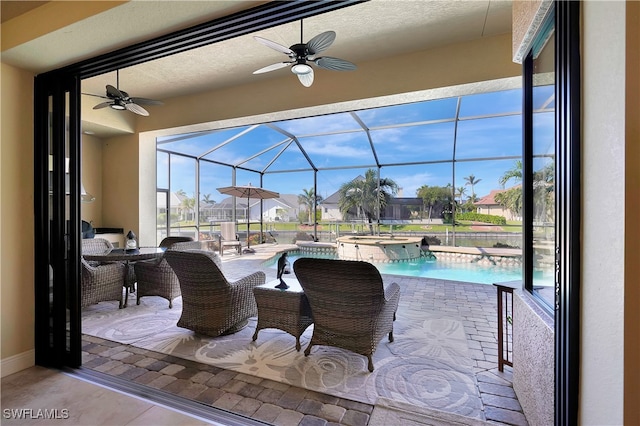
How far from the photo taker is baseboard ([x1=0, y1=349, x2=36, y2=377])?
7.59 ft

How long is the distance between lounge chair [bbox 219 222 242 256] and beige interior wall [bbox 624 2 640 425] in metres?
8.90

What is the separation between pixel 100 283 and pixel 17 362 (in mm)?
1403

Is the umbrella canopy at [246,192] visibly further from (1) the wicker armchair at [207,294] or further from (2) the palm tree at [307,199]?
(1) the wicker armchair at [207,294]

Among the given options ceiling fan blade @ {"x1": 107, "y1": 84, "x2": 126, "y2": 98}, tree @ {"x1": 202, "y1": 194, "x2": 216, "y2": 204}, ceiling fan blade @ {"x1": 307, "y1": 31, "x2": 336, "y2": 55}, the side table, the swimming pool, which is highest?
ceiling fan blade @ {"x1": 307, "y1": 31, "x2": 336, "y2": 55}

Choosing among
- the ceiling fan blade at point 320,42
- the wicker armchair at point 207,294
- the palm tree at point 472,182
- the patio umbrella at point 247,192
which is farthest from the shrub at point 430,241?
the ceiling fan blade at point 320,42

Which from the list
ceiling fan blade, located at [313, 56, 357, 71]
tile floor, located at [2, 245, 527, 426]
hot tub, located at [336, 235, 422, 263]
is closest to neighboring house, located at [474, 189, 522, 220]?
hot tub, located at [336, 235, 422, 263]

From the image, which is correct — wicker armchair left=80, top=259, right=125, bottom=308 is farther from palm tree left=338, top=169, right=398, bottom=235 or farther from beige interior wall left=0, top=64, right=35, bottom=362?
palm tree left=338, top=169, right=398, bottom=235

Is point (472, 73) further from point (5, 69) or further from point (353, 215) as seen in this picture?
point (353, 215)

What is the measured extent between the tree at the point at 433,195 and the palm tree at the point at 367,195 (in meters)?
0.90

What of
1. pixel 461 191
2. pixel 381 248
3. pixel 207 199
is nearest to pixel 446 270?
pixel 381 248

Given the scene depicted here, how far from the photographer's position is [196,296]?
3.06 m

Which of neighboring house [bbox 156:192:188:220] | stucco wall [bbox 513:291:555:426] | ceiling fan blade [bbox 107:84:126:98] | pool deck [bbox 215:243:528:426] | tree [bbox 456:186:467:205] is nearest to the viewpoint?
stucco wall [bbox 513:291:555:426]

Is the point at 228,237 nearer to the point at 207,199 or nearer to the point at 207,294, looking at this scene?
the point at 207,199

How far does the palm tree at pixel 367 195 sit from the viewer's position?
10.1 meters
